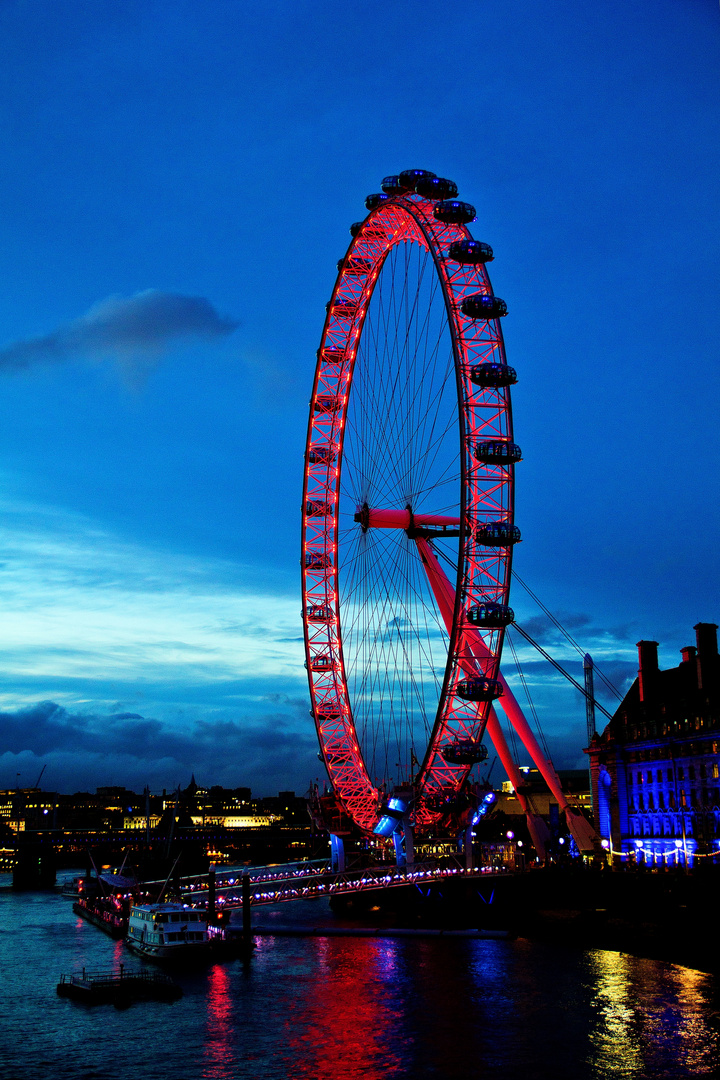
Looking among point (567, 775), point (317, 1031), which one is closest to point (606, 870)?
point (317, 1031)

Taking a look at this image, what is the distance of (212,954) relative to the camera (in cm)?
6359

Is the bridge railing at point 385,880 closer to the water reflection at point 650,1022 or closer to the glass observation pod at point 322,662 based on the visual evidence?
the glass observation pod at point 322,662

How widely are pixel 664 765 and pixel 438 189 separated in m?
44.0

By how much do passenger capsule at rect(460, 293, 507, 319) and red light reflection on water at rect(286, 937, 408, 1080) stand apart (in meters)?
35.7

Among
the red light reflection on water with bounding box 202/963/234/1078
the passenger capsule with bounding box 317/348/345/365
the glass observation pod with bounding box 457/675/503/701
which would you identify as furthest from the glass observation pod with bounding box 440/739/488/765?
the passenger capsule with bounding box 317/348/345/365

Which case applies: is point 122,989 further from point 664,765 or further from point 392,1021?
point 664,765

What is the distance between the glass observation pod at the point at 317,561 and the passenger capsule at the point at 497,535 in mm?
17826

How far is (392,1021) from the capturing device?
4459 centimetres

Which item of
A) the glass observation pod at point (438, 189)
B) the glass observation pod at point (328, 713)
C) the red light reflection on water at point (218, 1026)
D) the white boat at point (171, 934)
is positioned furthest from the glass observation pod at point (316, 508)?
the red light reflection on water at point (218, 1026)

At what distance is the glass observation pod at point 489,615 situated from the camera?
66.2m

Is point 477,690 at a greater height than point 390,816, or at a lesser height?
greater

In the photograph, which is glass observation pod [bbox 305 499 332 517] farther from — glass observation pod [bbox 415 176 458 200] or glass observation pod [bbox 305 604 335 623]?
glass observation pod [bbox 415 176 458 200]

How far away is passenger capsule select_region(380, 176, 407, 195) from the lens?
235ft

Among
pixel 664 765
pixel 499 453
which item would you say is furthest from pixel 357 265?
pixel 664 765
